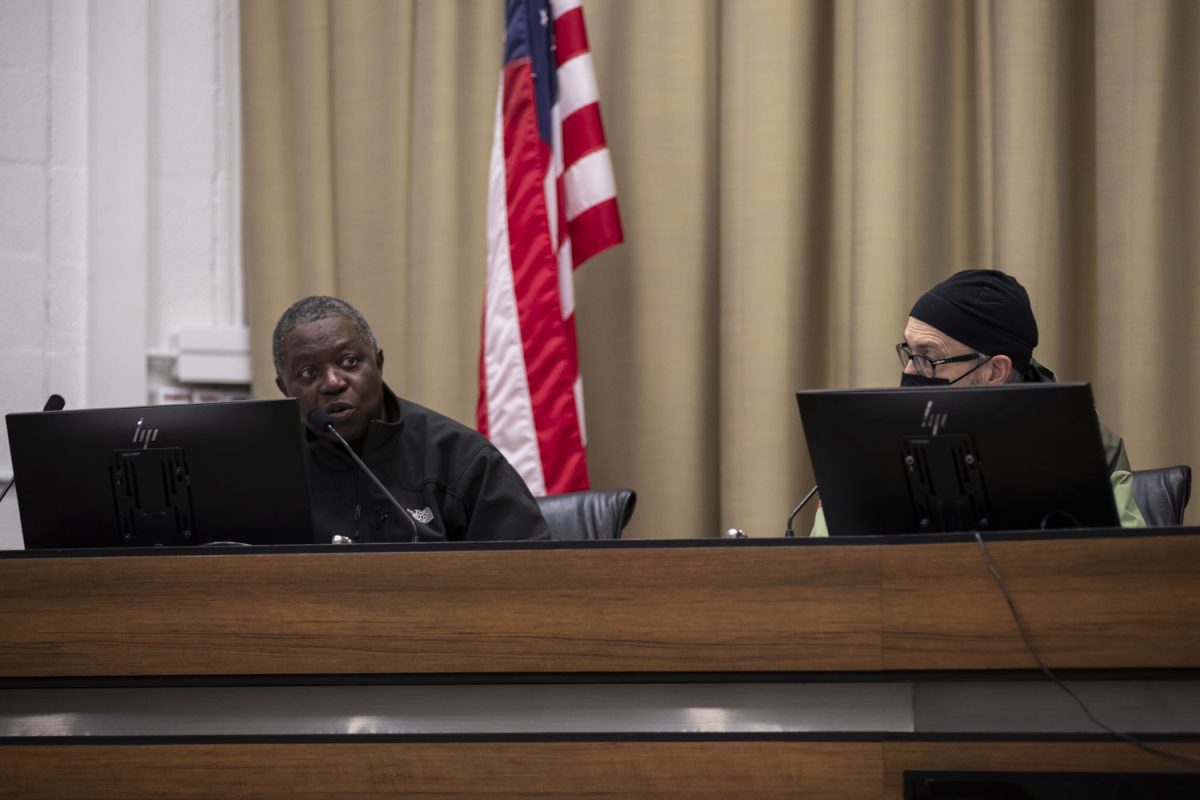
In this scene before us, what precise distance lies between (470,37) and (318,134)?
0.54m

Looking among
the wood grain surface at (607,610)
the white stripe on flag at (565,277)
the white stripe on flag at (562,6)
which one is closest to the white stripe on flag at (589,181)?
the white stripe on flag at (565,277)

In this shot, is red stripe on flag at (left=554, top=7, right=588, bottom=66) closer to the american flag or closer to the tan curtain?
the american flag

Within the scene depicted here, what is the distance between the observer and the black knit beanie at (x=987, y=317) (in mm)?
2668

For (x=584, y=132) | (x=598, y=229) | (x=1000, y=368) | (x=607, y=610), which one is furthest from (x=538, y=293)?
(x=607, y=610)

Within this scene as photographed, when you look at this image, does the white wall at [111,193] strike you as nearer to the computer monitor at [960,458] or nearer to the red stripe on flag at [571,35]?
the red stripe on flag at [571,35]

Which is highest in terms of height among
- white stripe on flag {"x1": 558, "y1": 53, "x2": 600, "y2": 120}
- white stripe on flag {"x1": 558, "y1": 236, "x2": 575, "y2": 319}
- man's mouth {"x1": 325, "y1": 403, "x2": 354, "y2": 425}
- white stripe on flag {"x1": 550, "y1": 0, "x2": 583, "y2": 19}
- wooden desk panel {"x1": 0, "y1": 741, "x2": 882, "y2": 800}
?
white stripe on flag {"x1": 550, "y1": 0, "x2": 583, "y2": 19}

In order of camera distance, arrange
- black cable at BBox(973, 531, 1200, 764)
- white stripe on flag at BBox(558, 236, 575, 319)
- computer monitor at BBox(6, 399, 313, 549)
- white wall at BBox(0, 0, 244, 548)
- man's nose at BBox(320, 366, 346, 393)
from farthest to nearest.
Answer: white wall at BBox(0, 0, 244, 548), white stripe on flag at BBox(558, 236, 575, 319), man's nose at BBox(320, 366, 346, 393), computer monitor at BBox(6, 399, 313, 549), black cable at BBox(973, 531, 1200, 764)

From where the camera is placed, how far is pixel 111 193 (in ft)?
13.3

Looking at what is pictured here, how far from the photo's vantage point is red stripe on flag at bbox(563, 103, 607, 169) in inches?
142

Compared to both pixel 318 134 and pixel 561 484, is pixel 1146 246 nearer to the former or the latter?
pixel 561 484

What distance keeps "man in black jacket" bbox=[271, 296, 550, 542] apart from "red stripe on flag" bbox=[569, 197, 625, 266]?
920 millimetres

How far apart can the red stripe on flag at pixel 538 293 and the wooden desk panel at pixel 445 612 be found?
1559 millimetres

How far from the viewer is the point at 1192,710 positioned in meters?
1.73

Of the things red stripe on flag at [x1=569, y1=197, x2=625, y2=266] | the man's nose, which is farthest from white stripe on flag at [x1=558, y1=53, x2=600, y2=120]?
the man's nose
